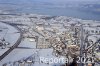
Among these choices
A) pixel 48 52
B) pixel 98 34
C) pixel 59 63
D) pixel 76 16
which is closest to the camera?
pixel 59 63

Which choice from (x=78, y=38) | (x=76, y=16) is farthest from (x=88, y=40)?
(x=76, y=16)

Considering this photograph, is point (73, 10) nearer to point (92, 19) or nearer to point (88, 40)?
point (92, 19)

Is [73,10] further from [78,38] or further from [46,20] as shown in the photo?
[78,38]

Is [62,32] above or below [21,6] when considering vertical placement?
below

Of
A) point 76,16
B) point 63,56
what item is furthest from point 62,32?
point 63,56

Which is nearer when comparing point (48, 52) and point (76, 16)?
point (48, 52)

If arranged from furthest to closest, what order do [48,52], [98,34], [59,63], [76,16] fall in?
1. [76,16]
2. [98,34]
3. [48,52]
4. [59,63]
